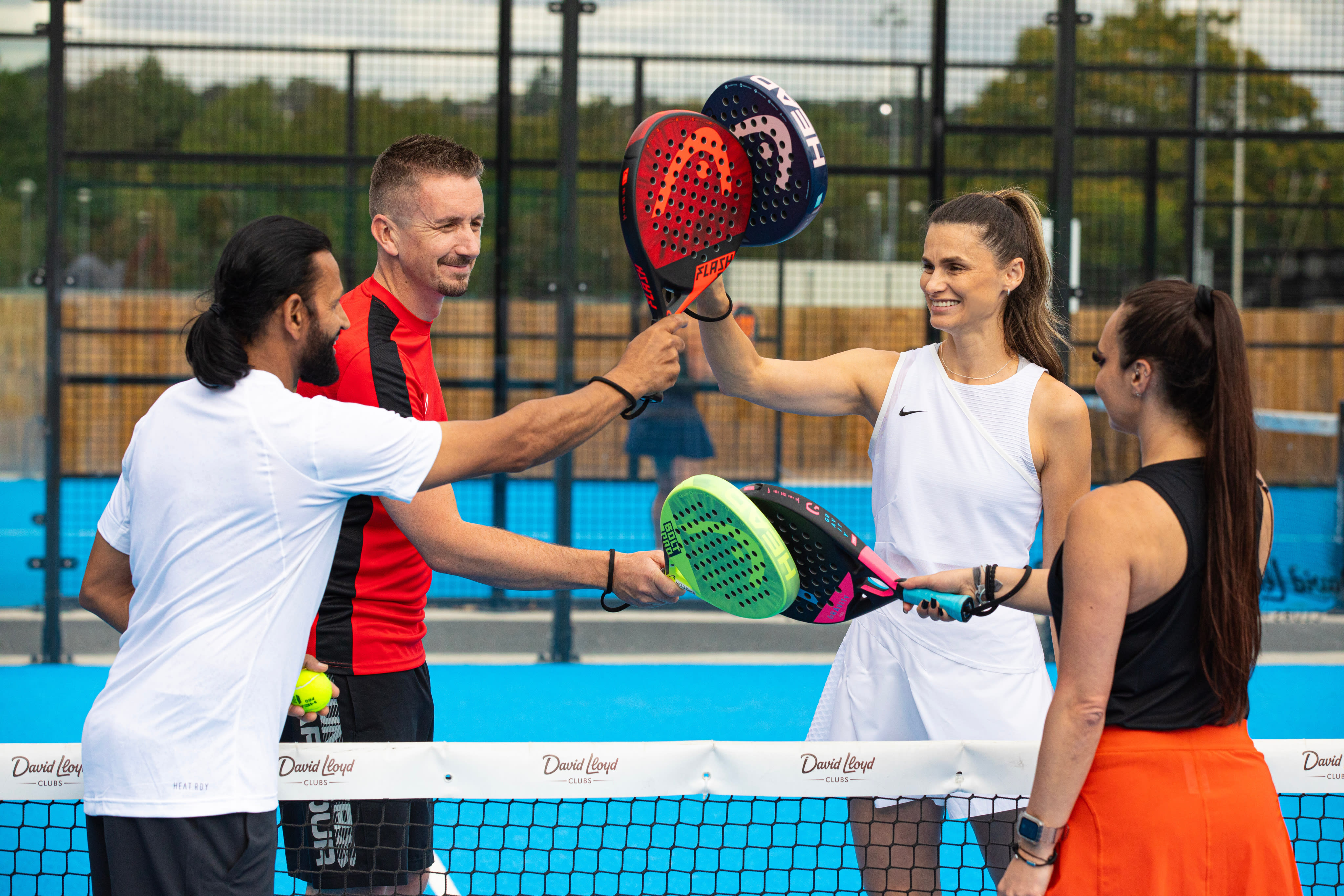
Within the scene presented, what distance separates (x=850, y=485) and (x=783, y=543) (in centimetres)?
477

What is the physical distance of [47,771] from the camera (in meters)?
2.20

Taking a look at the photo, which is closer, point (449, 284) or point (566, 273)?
point (449, 284)

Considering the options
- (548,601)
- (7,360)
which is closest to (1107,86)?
(548,601)

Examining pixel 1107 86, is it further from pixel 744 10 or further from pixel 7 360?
pixel 7 360

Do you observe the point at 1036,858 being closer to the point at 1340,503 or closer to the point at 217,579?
the point at 217,579

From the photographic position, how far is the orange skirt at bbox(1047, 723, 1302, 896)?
74.9 inches

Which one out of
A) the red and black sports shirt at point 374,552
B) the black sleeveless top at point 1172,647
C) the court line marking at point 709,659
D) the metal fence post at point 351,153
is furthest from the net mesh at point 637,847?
the metal fence post at point 351,153

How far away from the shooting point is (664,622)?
6.66 m

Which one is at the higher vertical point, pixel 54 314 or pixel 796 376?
pixel 54 314

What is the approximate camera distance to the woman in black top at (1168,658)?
74.7 inches

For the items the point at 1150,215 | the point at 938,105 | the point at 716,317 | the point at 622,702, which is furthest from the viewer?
the point at 1150,215

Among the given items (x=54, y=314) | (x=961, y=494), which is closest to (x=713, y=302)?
(x=961, y=494)

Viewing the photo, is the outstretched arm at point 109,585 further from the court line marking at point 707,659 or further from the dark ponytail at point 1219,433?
the court line marking at point 707,659

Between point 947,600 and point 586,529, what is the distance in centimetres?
458
